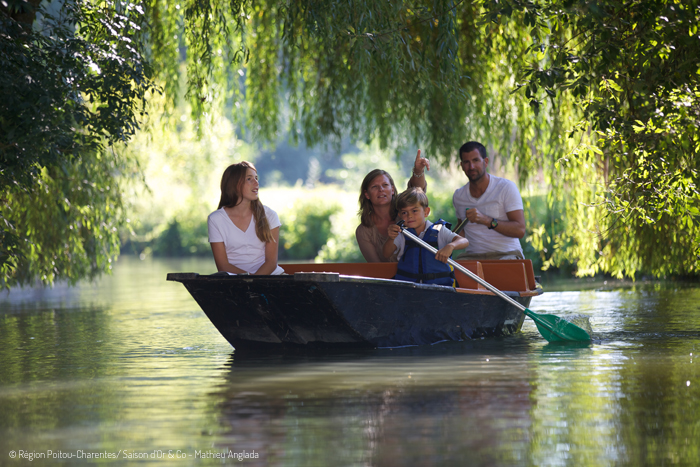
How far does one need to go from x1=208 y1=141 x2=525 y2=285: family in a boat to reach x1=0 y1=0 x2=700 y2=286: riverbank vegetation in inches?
30.5

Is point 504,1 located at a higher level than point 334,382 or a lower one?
higher

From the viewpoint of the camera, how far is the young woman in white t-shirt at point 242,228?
6.75m

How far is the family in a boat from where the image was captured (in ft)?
22.3

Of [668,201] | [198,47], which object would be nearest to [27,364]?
[198,47]

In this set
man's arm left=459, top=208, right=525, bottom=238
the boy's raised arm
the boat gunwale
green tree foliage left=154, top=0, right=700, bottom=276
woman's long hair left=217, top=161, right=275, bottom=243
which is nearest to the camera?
the boat gunwale

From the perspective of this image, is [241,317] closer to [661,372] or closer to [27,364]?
[27,364]

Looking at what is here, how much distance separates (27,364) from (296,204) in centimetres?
2235

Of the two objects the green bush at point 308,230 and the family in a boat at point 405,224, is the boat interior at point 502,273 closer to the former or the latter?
the family in a boat at point 405,224

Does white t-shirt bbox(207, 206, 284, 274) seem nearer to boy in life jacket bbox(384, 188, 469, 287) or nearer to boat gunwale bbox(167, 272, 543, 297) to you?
boat gunwale bbox(167, 272, 543, 297)

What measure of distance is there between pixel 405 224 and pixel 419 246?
0.20 meters

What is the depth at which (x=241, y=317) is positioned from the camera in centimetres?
686

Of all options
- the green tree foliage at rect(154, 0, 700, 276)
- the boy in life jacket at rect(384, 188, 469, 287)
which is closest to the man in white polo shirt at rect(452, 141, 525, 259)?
the boy in life jacket at rect(384, 188, 469, 287)

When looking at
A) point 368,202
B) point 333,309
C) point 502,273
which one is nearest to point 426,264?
point 368,202

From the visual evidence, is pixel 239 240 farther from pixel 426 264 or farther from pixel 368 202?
pixel 426 264
